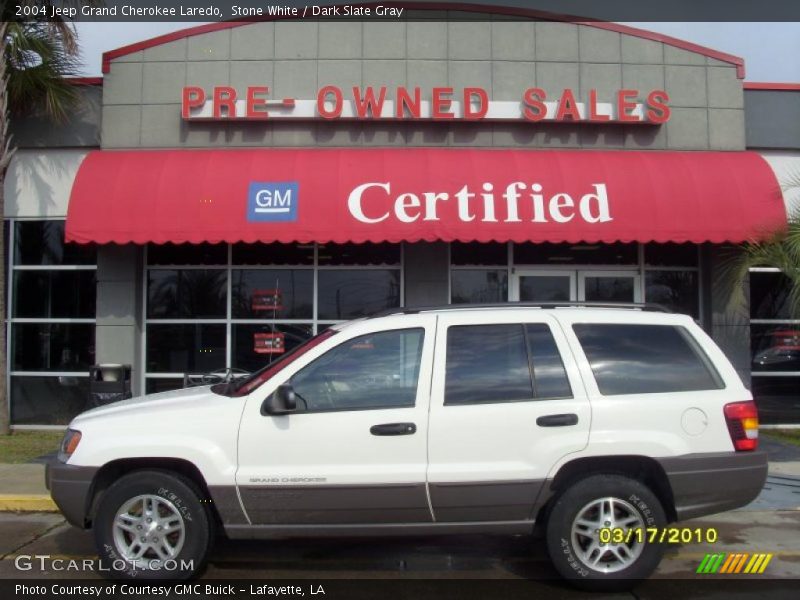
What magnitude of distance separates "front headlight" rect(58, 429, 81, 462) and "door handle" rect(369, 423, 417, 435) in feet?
6.68

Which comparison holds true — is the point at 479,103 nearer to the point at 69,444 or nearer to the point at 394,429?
the point at 394,429

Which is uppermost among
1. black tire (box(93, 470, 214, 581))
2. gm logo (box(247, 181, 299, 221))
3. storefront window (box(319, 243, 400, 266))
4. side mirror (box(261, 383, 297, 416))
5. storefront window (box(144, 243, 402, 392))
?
gm logo (box(247, 181, 299, 221))

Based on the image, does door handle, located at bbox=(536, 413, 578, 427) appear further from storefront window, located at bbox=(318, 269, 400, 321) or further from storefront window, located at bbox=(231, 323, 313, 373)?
storefront window, located at bbox=(231, 323, 313, 373)

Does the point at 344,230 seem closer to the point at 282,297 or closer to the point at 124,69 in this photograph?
the point at 282,297

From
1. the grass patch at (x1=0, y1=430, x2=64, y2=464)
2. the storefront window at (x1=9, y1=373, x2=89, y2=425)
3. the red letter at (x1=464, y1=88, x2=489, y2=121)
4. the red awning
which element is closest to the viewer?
the grass patch at (x1=0, y1=430, x2=64, y2=464)

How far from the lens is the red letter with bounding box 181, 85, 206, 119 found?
11039 mm

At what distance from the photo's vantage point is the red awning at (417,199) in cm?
996

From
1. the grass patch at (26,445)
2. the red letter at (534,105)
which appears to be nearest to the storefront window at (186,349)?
the grass patch at (26,445)

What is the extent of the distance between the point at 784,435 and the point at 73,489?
10.0m

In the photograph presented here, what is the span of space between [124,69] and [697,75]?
356 inches

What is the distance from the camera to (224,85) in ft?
37.0

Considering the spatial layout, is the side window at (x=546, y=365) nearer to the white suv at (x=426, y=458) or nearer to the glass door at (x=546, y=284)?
the white suv at (x=426, y=458)

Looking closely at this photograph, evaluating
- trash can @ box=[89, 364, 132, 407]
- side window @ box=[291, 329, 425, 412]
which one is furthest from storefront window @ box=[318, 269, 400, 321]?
side window @ box=[291, 329, 425, 412]

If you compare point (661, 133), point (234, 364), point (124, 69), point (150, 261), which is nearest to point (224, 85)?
point (124, 69)
